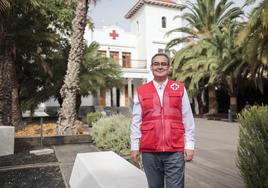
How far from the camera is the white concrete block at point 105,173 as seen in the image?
432cm

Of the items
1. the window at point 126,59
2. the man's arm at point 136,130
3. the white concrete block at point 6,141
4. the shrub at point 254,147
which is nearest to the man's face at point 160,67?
the man's arm at point 136,130

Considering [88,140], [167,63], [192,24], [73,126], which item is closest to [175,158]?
[167,63]

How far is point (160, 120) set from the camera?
3.24 meters

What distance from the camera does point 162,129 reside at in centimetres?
323

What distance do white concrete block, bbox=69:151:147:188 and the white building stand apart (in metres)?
29.2

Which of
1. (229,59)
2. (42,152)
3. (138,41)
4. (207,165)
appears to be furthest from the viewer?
(138,41)

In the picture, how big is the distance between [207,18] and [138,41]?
1174 cm

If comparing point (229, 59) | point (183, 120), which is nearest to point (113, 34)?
point (229, 59)

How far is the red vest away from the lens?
3.23 m

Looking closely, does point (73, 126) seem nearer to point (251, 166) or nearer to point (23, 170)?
point (23, 170)

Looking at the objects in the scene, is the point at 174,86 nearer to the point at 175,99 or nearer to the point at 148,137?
the point at 175,99

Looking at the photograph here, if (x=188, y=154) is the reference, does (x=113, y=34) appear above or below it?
above

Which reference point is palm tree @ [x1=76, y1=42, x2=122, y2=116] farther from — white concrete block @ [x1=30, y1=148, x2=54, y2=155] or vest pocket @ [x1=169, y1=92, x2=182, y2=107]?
vest pocket @ [x1=169, y1=92, x2=182, y2=107]

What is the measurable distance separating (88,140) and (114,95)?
25047 millimetres
